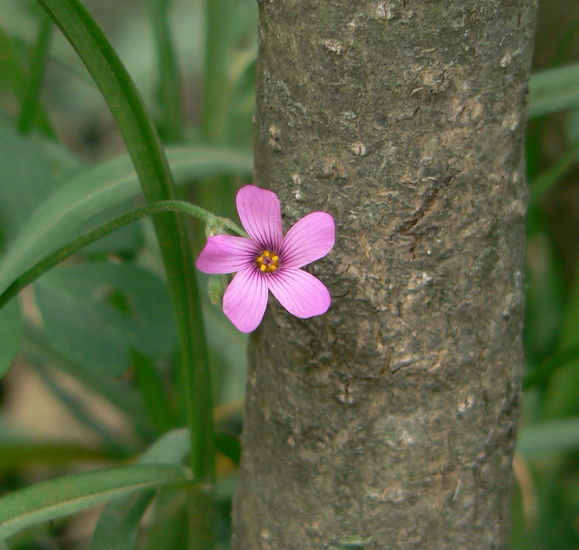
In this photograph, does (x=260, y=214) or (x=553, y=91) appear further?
(x=553, y=91)

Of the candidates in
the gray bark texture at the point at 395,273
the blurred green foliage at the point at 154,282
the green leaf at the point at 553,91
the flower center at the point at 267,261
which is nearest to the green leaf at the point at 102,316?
the blurred green foliage at the point at 154,282

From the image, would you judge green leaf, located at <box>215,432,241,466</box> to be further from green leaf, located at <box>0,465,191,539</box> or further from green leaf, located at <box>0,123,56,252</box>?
green leaf, located at <box>0,123,56,252</box>

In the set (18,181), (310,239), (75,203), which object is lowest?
(310,239)

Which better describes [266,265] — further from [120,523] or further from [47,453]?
[47,453]

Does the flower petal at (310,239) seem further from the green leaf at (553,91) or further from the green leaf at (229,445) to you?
the green leaf at (553,91)

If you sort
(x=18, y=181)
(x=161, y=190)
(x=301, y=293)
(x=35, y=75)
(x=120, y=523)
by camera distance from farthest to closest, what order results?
(x=35, y=75) → (x=18, y=181) → (x=120, y=523) → (x=161, y=190) → (x=301, y=293)

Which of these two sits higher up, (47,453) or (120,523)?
(47,453)

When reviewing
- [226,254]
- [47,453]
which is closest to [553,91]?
[226,254]
